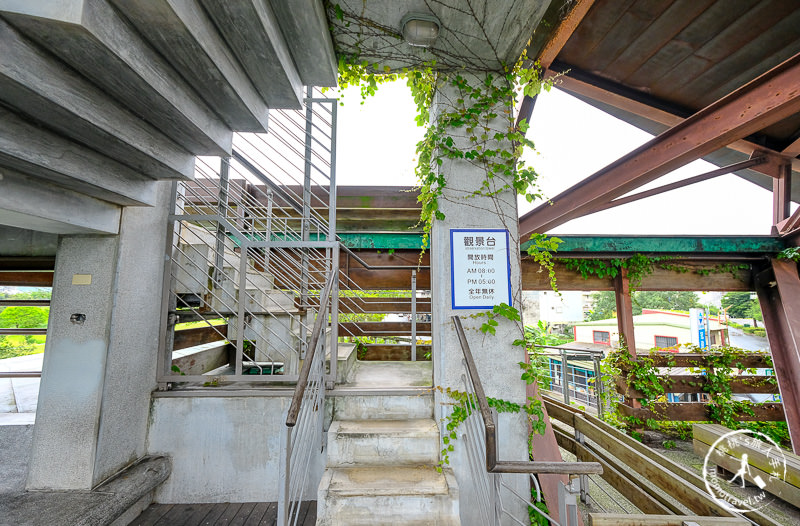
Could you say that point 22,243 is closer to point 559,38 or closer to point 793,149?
point 559,38

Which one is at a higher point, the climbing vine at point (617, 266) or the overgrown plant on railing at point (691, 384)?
the climbing vine at point (617, 266)

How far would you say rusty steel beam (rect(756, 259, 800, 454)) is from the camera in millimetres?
3885

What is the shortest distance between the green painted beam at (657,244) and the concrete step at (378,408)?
277 cm

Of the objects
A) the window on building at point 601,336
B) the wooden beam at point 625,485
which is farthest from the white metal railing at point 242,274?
the window on building at point 601,336

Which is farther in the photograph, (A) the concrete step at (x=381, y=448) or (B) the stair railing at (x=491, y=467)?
(A) the concrete step at (x=381, y=448)

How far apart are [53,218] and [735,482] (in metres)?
7.29

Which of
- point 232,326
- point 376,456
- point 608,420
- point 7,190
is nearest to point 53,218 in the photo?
point 7,190

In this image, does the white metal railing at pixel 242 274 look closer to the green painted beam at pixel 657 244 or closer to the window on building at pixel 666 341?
the green painted beam at pixel 657 244

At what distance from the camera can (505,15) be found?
222 cm

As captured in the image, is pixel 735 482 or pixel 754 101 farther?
pixel 735 482

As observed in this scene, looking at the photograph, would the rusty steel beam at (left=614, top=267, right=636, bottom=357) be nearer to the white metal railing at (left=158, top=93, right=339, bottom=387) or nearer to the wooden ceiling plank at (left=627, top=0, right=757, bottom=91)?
the wooden ceiling plank at (left=627, top=0, right=757, bottom=91)

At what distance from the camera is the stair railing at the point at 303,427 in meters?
1.67

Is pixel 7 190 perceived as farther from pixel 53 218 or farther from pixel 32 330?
pixel 32 330

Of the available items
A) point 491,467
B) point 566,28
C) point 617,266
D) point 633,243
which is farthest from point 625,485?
point 566,28
